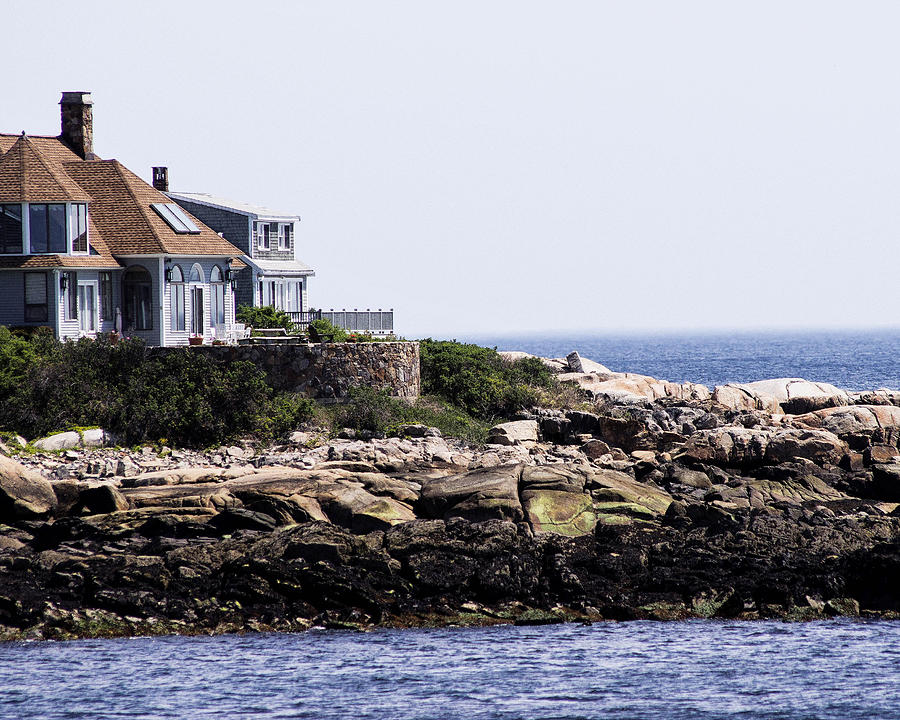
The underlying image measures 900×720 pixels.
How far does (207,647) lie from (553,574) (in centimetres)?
633

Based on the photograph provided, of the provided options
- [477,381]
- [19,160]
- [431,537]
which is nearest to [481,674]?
[431,537]

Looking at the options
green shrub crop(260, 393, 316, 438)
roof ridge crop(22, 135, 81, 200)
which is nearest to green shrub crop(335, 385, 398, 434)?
green shrub crop(260, 393, 316, 438)

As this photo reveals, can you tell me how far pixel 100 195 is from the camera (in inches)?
1622

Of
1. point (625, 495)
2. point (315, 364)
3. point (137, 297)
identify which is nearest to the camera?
point (625, 495)

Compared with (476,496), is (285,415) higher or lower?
higher

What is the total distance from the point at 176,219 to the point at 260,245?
12.1m

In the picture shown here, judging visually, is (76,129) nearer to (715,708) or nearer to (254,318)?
(254,318)

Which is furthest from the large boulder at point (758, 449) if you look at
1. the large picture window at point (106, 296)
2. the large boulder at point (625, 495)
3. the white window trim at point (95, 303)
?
the large picture window at point (106, 296)

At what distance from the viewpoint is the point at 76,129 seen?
42812 millimetres

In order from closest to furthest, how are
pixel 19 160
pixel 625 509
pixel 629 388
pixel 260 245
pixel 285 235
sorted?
pixel 625 509 < pixel 19 160 < pixel 629 388 < pixel 260 245 < pixel 285 235

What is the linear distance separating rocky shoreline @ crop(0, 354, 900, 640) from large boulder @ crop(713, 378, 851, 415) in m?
12.7

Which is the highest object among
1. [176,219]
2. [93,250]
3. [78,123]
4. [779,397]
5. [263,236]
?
[78,123]

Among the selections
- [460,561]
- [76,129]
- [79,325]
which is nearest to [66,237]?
[79,325]

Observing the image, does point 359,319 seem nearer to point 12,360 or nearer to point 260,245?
point 260,245
